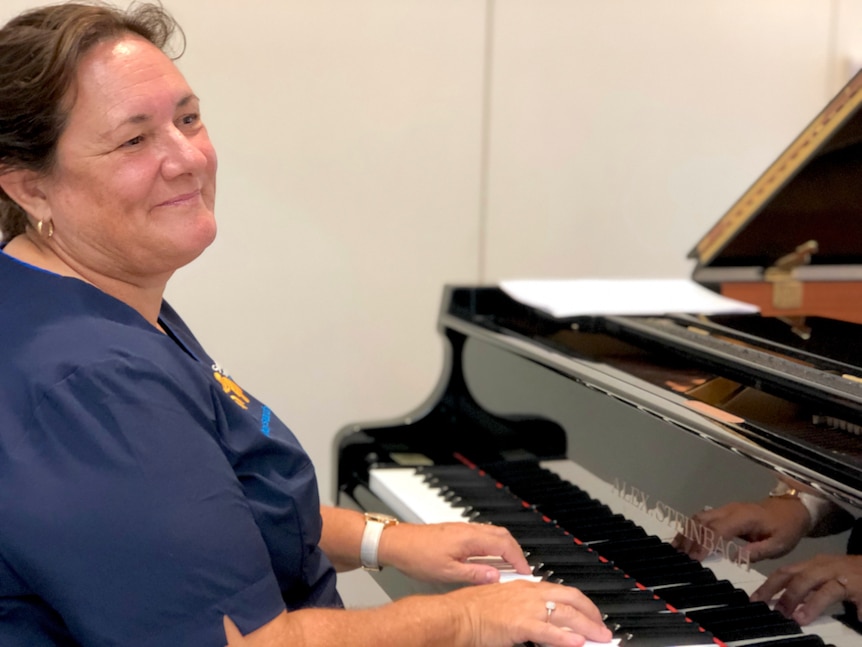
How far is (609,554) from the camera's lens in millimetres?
1462

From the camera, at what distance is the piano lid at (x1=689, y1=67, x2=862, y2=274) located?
66.8 inches

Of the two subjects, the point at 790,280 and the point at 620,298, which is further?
the point at 790,280

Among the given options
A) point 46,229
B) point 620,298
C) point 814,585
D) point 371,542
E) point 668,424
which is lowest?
point 371,542

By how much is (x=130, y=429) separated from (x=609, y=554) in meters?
0.74

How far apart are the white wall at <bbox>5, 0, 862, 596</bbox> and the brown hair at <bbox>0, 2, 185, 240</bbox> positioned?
1569mm

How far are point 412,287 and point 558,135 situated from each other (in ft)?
2.15

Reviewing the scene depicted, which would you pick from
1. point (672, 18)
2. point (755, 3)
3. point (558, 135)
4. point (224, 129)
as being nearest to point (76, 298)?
point (224, 129)

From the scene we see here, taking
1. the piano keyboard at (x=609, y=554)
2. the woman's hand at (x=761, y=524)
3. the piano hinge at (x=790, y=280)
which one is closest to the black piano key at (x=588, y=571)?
the piano keyboard at (x=609, y=554)

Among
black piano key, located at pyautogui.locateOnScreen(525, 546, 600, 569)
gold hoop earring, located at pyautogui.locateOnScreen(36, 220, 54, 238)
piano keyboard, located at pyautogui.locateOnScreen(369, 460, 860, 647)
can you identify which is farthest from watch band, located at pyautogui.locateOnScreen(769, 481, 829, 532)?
gold hoop earring, located at pyautogui.locateOnScreen(36, 220, 54, 238)

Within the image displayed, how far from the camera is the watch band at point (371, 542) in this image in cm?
162

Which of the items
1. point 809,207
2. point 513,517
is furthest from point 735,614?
point 809,207

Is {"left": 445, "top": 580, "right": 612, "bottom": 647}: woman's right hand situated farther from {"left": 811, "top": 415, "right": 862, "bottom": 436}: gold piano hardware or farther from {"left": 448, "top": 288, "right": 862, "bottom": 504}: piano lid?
{"left": 811, "top": 415, "right": 862, "bottom": 436}: gold piano hardware

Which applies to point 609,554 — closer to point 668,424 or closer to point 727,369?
point 668,424

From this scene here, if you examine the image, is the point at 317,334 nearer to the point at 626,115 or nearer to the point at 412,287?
the point at 412,287
